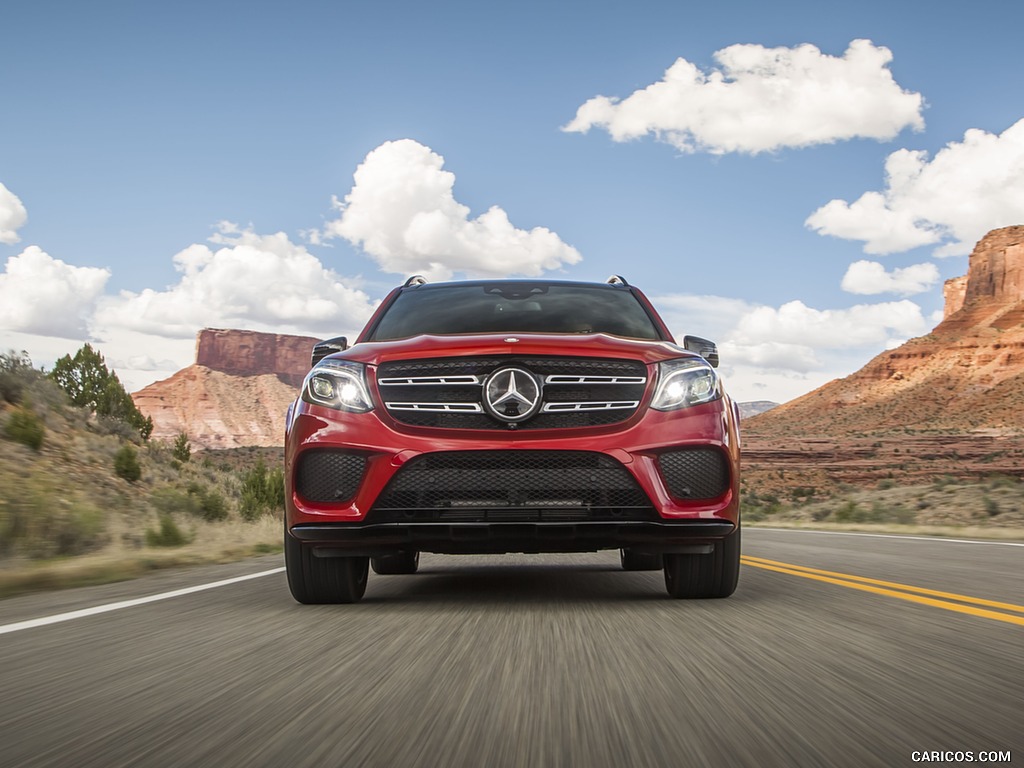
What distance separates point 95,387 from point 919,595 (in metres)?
50.1

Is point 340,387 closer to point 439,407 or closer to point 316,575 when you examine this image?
point 439,407

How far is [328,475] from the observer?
5812 millimetres

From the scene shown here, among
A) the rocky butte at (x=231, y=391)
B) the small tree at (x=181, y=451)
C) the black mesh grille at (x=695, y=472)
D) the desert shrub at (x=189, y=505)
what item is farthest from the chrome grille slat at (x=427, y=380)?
the rocky butte at (x=231, y=391)

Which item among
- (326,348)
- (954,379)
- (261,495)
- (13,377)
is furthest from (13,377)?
(954,379)

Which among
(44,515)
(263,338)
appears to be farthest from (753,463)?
(263,338)

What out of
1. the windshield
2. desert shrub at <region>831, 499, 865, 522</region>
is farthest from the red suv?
desert shrub at <region>831, 499, 865, 522</region>

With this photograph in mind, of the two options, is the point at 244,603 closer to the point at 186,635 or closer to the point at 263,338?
the point at 186,635

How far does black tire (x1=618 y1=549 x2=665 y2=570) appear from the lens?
802 cm

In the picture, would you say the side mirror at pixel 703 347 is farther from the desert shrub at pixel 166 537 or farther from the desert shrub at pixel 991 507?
the desert shrub at pixel 991 507

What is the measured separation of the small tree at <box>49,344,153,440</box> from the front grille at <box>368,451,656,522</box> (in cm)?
4593

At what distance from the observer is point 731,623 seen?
5344 millimetres

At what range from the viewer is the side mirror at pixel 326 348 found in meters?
6.74

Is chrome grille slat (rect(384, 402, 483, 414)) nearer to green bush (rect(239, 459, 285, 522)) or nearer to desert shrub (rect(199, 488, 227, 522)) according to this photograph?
desert shrub (rect(199, 488, 227, 522))

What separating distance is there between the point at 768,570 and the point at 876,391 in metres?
99.0
